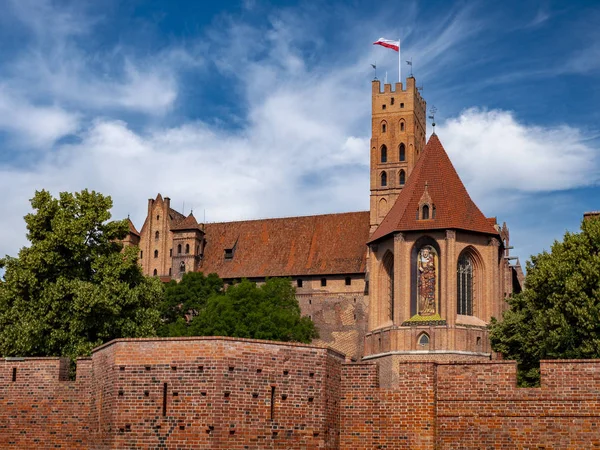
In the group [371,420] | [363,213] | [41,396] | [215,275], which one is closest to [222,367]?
[371,420]

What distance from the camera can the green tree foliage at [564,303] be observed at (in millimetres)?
33250

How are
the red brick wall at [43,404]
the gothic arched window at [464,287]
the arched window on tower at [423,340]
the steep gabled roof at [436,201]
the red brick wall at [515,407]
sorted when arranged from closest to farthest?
the red brick wall at [515,407] → the red brick wall at [43,404] → the arched window on tower at [423,340] → the gothic arched window at [464,287] → the steep gabled roof at [436,201]

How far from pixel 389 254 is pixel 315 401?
3753 cm

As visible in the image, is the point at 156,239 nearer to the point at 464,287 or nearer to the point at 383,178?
the point at 383,178

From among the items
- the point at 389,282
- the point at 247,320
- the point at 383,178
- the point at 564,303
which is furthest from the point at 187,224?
the point at 564,303

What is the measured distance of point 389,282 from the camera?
54.0 m

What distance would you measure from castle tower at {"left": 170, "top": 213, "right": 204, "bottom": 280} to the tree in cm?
623

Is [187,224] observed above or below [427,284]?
above

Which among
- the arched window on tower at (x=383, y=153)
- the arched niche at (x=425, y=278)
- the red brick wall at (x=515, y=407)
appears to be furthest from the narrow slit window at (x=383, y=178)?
the red brick wall at (x=515, y=407)

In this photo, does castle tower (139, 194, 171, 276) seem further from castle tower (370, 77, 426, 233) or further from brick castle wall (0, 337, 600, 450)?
brick castle wall (0, 337, 600, 450)

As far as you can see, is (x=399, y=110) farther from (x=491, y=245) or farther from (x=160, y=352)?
(x=160, y=352)

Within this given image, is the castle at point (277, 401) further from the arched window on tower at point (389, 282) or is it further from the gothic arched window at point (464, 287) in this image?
the arched window on tower at point (389, 282)

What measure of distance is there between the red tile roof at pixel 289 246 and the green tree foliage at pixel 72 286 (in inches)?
1111

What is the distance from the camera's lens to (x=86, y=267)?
3719 cm
